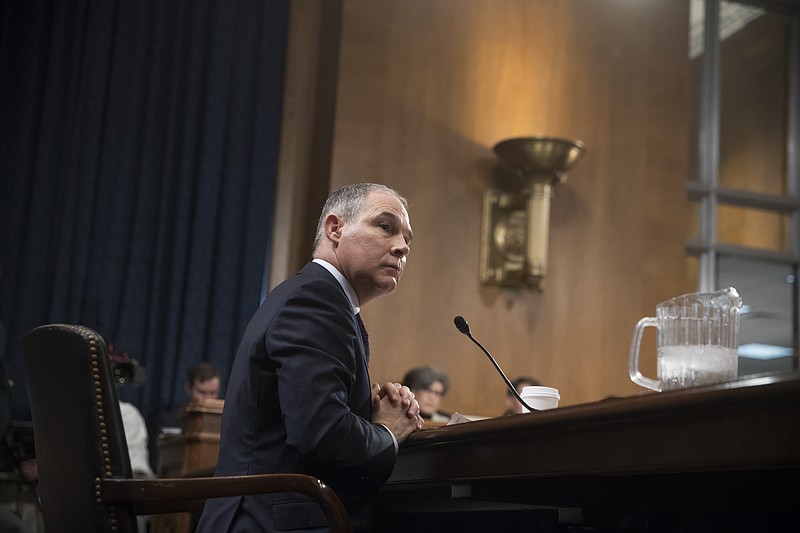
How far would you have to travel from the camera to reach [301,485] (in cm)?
179

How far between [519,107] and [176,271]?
250cm

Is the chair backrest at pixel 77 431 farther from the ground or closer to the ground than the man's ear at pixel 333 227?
closer to the ground

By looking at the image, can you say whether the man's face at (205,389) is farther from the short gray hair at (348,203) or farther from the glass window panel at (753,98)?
the glass window panel at (753,98)

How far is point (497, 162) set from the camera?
6.65 m

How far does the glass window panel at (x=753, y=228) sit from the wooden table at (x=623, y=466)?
610 cm

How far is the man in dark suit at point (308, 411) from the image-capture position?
6.15ft

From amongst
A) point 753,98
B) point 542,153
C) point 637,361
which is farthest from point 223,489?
point 753,98

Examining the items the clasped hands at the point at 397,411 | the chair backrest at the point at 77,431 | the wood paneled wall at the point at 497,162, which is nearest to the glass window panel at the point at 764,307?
the wood paneled wall at the point at 497,162

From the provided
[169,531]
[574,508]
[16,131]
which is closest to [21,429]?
[169,531]

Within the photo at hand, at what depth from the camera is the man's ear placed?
2.26 meters

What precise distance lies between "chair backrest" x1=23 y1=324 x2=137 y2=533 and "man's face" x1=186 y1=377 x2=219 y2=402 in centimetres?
392

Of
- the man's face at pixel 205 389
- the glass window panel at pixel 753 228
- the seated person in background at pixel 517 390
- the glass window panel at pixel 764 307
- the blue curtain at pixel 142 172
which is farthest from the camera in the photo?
the glass window panel at pixel 764 307

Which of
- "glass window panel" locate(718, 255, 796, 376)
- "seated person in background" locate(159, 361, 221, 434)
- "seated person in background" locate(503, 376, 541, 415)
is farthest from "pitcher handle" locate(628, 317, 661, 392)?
"glass window panel" locate(718, 255, 796, 376)

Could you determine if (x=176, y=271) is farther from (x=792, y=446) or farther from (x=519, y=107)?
(x=792, y=446)
